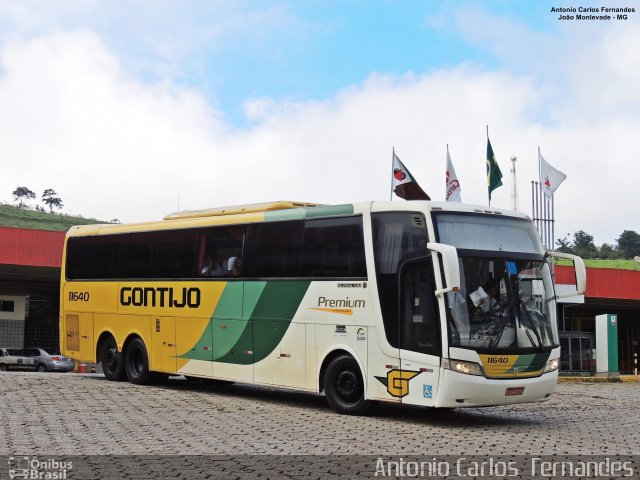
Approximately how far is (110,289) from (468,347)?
368 inches

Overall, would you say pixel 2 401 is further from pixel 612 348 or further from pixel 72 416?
pixel 612 348

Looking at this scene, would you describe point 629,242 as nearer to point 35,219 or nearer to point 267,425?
point 35,219

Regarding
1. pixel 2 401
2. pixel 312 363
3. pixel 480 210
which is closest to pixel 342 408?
pixel 312 363

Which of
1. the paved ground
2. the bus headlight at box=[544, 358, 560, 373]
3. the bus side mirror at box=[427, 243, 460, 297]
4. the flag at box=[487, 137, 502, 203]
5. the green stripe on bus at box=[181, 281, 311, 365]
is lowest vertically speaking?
the paved ground

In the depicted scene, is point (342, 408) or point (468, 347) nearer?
point (468, 347)

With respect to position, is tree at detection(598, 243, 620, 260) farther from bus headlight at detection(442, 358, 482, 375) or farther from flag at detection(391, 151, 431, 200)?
bus headlight at detection(442, 358, 482, 375)

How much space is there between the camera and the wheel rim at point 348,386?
1391 centimetres

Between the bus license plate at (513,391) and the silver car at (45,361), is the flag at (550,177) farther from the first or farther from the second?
the bus license plate at (513,391)

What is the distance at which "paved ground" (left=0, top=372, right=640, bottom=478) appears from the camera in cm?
1009

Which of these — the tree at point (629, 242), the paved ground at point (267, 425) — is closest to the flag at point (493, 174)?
the paved ground at point (267, 425)

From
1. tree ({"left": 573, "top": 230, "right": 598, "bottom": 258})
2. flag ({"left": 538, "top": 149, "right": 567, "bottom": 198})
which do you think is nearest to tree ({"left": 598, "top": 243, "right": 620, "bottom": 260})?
tree ({"left": 573, "top": 230, "right": 598, "bottom": 258})

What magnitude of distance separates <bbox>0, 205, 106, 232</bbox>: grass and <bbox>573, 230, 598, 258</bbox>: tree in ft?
194

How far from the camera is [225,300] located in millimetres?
16422

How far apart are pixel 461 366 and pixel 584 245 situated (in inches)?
4265
